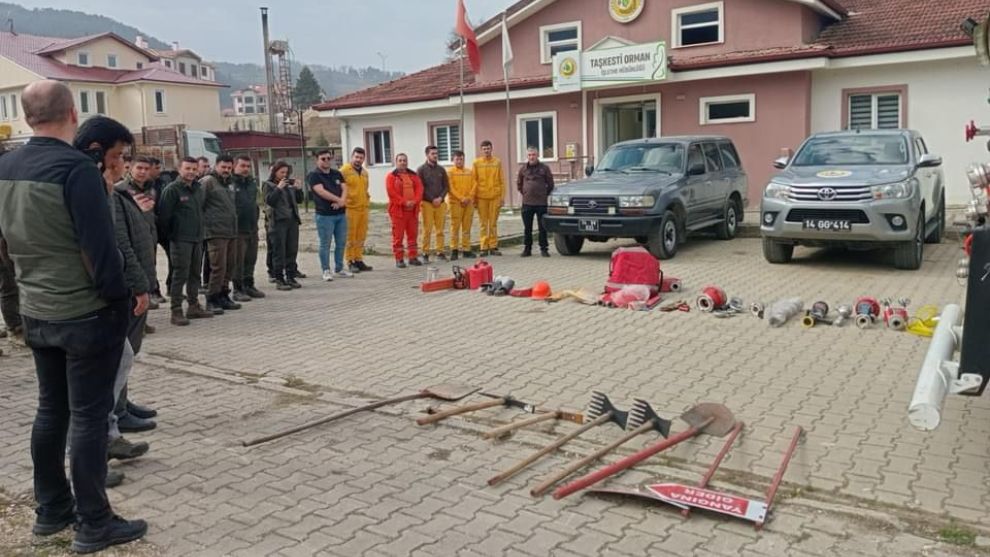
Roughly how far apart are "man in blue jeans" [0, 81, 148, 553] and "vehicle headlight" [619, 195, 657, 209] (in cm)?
956

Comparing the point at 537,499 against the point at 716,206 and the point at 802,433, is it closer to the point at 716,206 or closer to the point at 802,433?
the point at 802,433

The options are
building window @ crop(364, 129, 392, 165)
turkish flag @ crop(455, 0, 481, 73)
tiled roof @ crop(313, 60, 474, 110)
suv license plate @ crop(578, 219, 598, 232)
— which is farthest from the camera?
building window @ crop(364, 129, 392, 165)

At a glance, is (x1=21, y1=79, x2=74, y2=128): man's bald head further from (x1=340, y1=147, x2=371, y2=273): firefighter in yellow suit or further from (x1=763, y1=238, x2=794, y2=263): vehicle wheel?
(x1=763, y1=238, x2=794, y2=263): vehicle wheel

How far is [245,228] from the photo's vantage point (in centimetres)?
1074

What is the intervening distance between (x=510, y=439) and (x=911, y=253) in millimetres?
8021

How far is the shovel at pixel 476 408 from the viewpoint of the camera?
569cm

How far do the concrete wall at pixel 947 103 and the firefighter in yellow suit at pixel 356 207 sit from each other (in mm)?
12380

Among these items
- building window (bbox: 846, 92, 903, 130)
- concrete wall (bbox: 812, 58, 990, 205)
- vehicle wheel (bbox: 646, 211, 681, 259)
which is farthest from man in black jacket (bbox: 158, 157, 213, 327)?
concrete wall (bbox: 812, 58, 990, 205)

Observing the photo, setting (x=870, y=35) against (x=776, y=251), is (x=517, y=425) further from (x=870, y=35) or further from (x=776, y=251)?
(x=870, y=35)

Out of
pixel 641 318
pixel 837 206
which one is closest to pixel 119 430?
pixel 641 318

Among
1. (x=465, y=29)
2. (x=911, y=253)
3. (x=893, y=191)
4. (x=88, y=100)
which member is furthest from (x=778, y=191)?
(x=88, y=100)

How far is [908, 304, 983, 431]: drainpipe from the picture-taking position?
3623mm

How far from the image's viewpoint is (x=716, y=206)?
14922 millimetres

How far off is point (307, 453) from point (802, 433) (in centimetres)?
309
